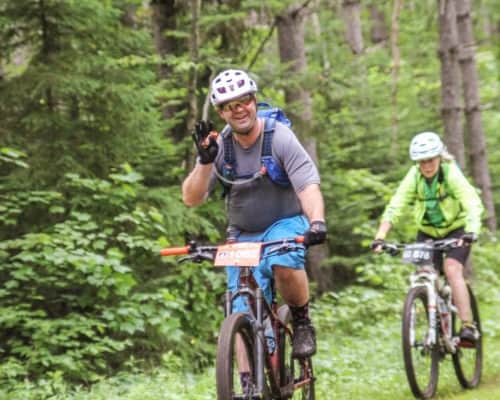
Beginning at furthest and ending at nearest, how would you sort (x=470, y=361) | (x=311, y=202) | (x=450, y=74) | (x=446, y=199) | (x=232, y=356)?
(x=450, y=74), (x=470, y=361), (x=446, y=199), (x=311, y=202), (x=232, y=356)

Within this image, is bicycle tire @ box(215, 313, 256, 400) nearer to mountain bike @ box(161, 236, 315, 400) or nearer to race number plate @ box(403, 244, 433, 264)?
mountain bike @ box(161, 236, 315, 400)

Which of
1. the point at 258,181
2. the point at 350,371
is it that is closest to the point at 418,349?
the point at 350,371

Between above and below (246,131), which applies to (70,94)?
above

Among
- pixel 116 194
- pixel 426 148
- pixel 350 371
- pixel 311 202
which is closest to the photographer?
pixel 311 202

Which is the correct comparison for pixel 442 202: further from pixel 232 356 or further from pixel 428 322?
pixel 232 356

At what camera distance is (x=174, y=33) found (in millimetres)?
10711

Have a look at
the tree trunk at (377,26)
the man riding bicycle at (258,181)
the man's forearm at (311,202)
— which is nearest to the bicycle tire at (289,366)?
the man riding bicycle at (258,181)

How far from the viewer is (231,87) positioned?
526 centimetres

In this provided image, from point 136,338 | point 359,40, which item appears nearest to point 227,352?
point 136,338

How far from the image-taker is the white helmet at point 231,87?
17.2 feet

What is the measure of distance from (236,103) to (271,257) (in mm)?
1043

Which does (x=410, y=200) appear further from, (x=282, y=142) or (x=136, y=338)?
(x=136, y=338)

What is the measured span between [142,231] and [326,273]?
579cm

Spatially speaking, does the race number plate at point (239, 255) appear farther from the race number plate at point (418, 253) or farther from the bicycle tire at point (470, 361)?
the bicycle tire at point (470, 361)
